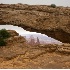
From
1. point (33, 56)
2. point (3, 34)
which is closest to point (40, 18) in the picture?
point (3, 34)

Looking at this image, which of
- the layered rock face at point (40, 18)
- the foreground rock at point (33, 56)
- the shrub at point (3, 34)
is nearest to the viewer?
the foreground rock at point (33, 56)

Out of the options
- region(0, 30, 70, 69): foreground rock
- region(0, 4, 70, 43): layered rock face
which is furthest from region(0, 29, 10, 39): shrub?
region(0, 4, 70, 43): layered rock face

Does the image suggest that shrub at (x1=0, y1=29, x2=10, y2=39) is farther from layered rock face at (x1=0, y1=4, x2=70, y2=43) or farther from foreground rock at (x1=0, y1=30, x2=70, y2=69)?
layered rock face at (x1=0, y1=4, x2=70, y2=43)

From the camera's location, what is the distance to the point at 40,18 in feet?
34.0

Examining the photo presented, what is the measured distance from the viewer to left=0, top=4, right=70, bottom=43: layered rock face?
10156 millimetres

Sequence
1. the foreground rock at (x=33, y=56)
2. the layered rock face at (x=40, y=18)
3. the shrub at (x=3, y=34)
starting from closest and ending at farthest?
1. the foreground rock at (x=33, y=56)
2. the shrub at (x=3, y=34)
3. the layered rock face at (x=40, y=18)

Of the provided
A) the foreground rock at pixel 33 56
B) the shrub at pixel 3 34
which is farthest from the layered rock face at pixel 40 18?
the foreground rock at pixel 33 56

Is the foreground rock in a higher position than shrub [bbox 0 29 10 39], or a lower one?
lower

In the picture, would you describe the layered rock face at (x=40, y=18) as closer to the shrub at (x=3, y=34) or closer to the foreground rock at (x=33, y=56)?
the shrub at (x=3, y=34)

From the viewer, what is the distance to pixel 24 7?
1065 cm

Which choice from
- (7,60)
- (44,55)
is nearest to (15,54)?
(7,60)

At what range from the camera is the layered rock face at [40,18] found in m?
10.2

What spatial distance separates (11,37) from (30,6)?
293 cm

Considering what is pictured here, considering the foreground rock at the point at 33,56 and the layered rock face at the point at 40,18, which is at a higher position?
the layered rock face at the point at 40,18
